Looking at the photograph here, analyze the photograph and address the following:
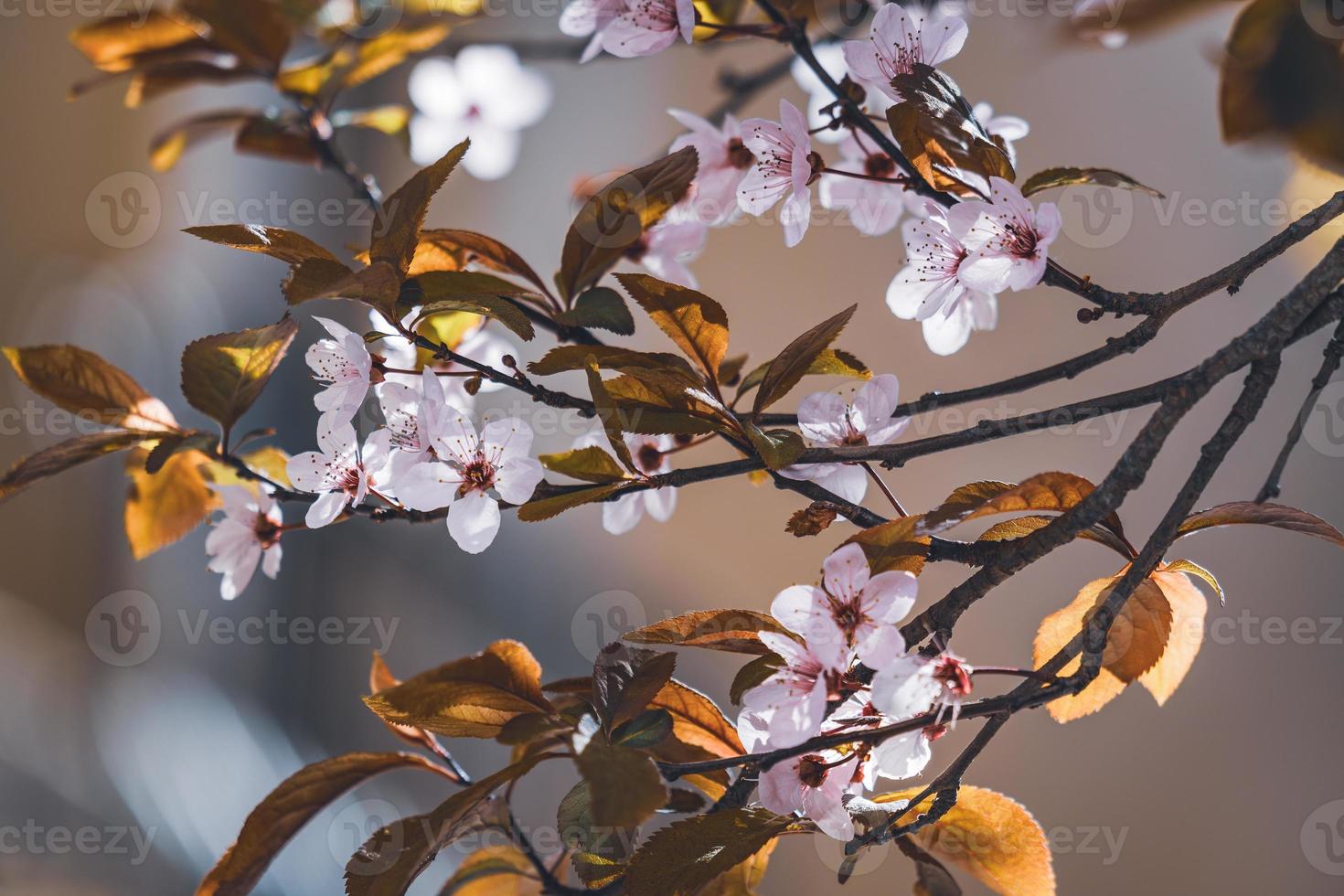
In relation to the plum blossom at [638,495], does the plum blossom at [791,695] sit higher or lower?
lower

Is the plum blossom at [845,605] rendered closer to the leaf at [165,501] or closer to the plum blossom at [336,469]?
the plum blossom at [336,469]

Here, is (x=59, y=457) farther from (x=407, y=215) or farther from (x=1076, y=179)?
(x=1076, y=179)

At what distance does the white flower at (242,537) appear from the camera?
59cm

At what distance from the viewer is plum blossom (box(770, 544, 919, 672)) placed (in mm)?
367

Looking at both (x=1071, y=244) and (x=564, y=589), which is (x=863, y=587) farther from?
(x=564, y=589)

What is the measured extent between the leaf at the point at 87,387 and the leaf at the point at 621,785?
38cm

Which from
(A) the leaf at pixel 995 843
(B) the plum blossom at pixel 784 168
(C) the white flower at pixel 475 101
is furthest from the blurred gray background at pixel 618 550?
(A) the leaf at pixel 995 843

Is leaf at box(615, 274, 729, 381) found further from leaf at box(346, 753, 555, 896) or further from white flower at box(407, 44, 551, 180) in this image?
white flower at box(407, 44, 551, 180)

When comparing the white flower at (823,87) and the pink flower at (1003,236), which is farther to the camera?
the white flower at (823,87)

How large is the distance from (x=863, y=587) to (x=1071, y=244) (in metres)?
1.03

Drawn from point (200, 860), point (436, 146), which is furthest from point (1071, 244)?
point (200, 860)

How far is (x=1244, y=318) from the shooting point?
1192 millimetres

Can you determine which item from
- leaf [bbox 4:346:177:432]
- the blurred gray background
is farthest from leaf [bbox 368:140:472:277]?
the blurred gray background

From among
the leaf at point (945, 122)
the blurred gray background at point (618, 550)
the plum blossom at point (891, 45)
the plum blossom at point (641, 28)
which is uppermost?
the plum blossom at point (641, 28)
